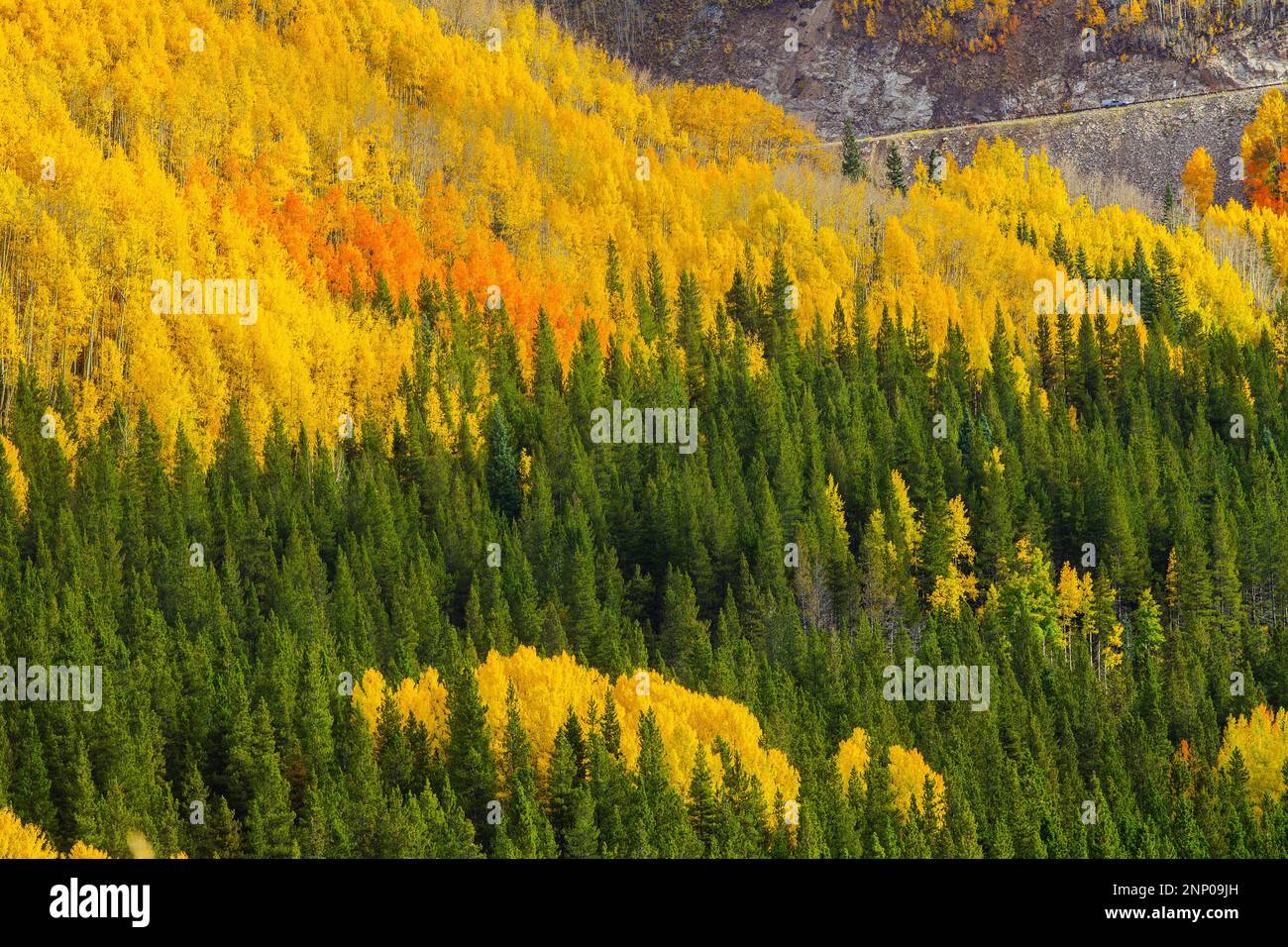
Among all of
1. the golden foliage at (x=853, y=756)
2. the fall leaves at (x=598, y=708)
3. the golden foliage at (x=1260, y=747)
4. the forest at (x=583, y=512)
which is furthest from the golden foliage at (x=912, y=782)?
the golden foliage at (x=1260, y=747)

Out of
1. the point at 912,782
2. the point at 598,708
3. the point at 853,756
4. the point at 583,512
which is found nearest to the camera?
the point at 912,782

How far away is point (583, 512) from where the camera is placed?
124 metres

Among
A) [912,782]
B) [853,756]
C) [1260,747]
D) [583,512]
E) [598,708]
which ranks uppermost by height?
[583,512]

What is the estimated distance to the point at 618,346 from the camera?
157 m

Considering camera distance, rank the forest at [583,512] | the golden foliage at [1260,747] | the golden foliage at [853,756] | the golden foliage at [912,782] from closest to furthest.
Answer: the forest at [583,512]
the golden foliage at [912,782]
the golden foliage at [853,756]
the golden foliage at [1260,747]

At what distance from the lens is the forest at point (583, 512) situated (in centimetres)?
8569

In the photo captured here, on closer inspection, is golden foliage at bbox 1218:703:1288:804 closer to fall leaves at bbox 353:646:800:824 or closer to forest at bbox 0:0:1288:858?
forest at bbox 0:0:1288:858

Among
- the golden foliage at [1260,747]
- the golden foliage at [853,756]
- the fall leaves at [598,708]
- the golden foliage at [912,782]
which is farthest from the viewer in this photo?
the golden foliage at [1260,747]

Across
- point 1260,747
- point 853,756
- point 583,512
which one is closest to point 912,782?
point 853,756

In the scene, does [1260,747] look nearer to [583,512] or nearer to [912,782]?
[912,782]

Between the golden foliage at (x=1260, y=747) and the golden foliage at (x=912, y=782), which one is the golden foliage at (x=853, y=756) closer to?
the golden foliage at (x=912, y=782)

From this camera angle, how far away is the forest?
3374 inches

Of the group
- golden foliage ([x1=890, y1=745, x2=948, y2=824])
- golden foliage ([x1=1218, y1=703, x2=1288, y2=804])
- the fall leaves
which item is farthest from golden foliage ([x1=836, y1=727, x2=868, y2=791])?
golden foliage ([x1=1218, y1=703, x2=1288, y2=804])

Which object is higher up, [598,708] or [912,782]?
[598,708]
